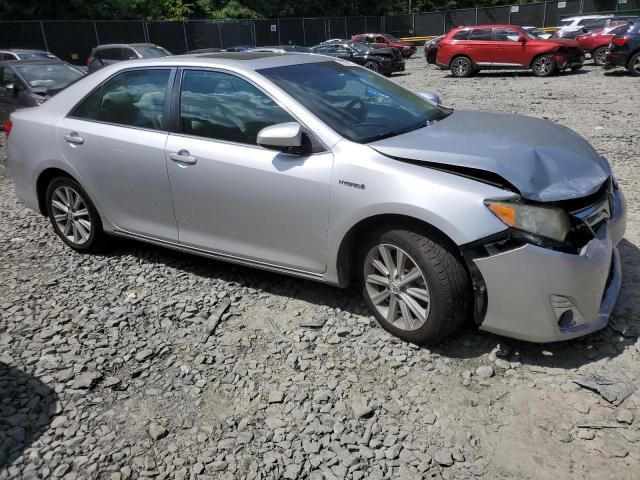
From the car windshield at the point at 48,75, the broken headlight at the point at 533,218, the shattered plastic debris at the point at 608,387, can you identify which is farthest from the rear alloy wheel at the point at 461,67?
the shattered plastic debris at the point at 608,387

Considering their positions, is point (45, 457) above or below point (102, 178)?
below

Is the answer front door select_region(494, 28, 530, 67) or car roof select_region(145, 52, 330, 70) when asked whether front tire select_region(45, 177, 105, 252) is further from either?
front door select_region(494, 28, 530, 67)

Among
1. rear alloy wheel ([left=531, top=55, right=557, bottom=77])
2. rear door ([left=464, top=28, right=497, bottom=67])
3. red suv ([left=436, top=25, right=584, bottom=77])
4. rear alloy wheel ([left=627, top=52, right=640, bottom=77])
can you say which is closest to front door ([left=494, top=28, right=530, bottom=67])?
red suv ([left=436, top=25, right=584, bottom=77])

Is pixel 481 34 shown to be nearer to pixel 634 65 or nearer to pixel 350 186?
pixel 634 65

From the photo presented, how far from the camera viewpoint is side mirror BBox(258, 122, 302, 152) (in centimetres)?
312

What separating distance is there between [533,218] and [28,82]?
10155 mm

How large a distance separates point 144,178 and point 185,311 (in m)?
1.03

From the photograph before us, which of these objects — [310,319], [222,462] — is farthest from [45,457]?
[310,319]

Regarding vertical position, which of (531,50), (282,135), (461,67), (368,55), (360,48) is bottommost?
(461,67)

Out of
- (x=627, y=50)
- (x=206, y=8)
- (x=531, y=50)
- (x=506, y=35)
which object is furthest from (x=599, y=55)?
(x=206, y=8)

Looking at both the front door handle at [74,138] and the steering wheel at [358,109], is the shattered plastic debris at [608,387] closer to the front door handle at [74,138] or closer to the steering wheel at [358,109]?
the steering wheel at [358,109]

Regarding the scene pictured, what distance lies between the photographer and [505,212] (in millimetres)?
2686

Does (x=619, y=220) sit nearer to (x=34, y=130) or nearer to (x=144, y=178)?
(x=144, y=178)

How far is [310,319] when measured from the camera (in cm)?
355
